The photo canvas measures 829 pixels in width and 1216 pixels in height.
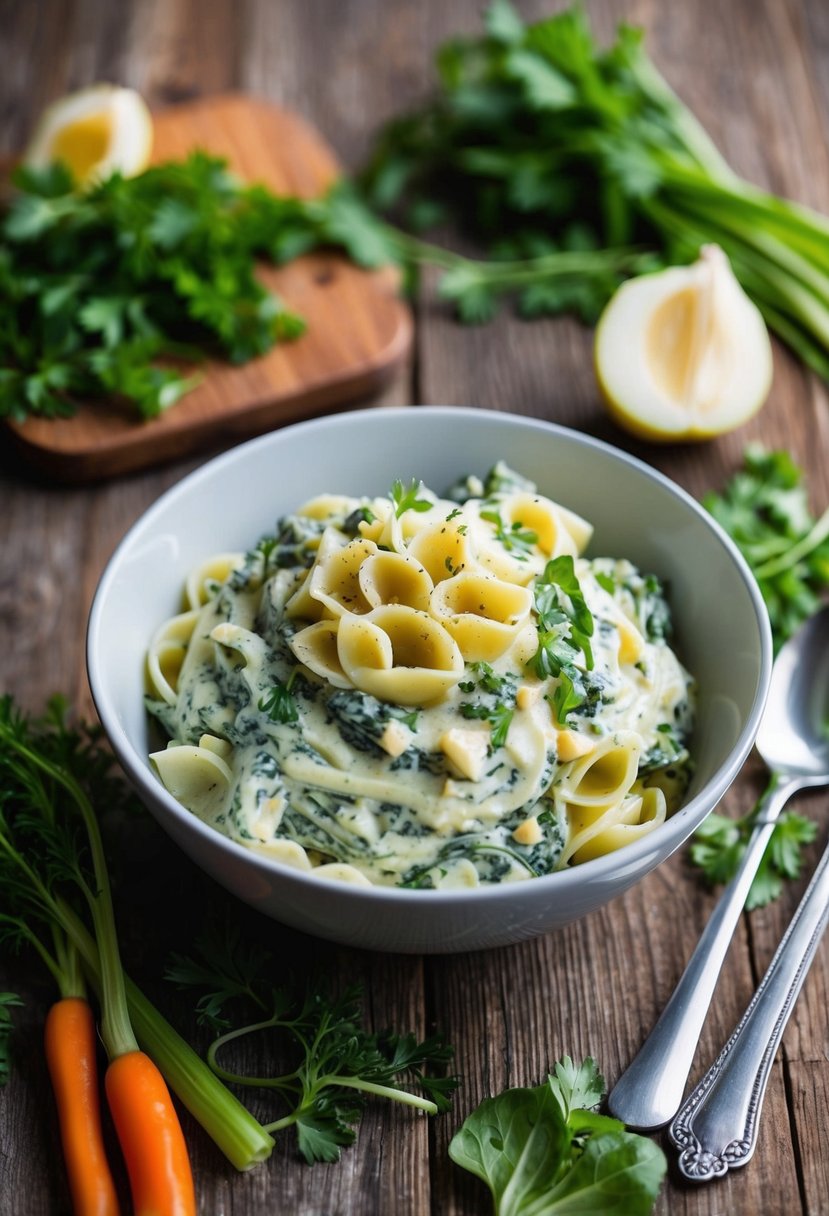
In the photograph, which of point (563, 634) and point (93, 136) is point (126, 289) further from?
point (563, 634)

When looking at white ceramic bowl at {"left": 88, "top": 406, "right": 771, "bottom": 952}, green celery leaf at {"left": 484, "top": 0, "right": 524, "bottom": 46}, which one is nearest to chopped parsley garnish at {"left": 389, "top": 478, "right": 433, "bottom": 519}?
white ceramic bowl at {"left": 88, "top": 406, "right": 771, "bottom": 952}

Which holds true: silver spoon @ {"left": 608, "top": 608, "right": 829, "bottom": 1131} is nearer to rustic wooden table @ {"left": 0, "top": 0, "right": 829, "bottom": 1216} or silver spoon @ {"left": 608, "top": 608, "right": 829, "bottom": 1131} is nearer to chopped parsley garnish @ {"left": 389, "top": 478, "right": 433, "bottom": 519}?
rustic wooden table @ {"left": 0, "top": 0, "right": 829, "bottom": 1216}

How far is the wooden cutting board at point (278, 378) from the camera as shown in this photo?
412 cm

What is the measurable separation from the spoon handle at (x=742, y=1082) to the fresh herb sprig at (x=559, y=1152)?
0.18m

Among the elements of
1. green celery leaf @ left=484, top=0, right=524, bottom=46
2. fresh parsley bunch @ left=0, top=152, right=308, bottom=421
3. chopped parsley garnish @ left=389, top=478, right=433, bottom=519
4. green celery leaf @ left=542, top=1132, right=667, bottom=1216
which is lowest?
green celery leaf @ left=542, top=1132, right=667, bottom=1216

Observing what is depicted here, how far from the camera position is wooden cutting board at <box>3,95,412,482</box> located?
4.12 m

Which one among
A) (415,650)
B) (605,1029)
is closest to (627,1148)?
(605,1029)

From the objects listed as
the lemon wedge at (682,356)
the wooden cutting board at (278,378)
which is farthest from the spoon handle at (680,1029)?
the wooden cutting board at (278,378)

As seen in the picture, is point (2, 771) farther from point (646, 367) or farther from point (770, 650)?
point (646, 367)

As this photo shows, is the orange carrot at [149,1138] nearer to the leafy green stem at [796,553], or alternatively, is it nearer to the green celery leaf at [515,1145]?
the green celery leaf at [515,1145]

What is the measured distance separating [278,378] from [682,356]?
1.40 m

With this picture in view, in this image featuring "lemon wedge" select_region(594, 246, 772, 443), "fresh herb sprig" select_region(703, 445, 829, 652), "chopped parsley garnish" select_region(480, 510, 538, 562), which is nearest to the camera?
"chopped parsley garnish" select_region(480, 510, 538, 562)

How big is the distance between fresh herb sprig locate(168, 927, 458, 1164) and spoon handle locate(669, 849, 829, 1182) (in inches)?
21.4

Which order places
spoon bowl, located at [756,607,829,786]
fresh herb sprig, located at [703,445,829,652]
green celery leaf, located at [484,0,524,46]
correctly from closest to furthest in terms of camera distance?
spoon bowl, located at [756,607,829,786] < fresh herb sprig, located at [703,445,829,652] < green celery leaf, located at [484,0,524,46]
